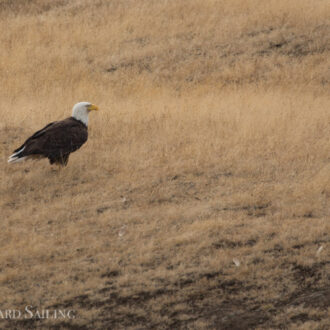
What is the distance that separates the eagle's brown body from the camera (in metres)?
14.3

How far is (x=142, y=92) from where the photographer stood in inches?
848

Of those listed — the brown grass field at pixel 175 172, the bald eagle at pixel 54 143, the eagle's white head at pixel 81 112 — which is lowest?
the brown grass field at pixel 175 172

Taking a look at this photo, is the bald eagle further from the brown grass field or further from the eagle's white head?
the brown grass field

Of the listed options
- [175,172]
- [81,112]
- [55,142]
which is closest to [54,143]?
[55,142]

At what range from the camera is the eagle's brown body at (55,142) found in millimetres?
14266

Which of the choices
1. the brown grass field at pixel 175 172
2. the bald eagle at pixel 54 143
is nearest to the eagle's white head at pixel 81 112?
the bald eagle at pixel 54 143

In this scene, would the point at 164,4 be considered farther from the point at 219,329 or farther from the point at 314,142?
the point at 219,329

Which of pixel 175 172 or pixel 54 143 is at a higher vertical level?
pixel 54 143

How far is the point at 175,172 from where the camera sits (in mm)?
15000

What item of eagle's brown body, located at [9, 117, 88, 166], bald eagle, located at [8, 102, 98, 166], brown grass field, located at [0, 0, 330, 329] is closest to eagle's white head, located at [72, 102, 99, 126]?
bald eagle, located at [8, 102, 98, 166]

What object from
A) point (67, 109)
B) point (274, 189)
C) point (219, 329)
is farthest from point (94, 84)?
point (219, 329)

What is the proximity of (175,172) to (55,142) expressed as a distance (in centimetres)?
265

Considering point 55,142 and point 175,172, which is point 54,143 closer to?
point 55,142

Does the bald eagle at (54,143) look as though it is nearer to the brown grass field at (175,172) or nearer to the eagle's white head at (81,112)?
the eagle's white head at (81,112)
